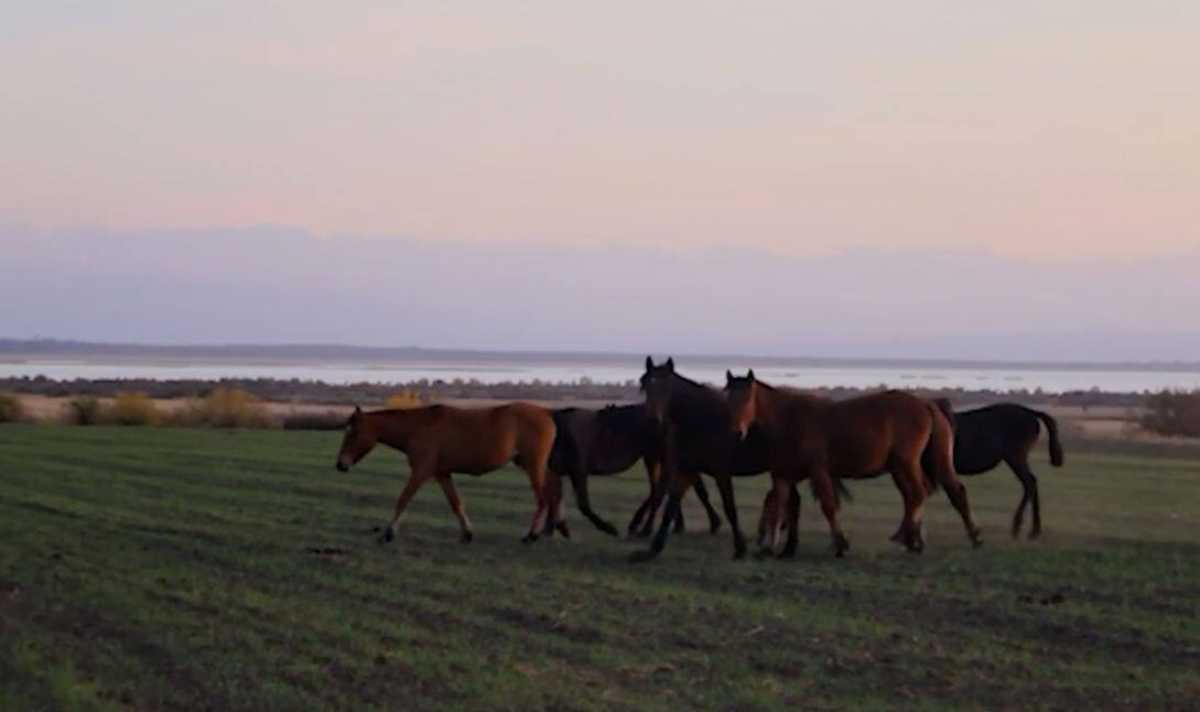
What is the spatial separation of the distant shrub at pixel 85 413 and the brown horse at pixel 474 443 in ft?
124

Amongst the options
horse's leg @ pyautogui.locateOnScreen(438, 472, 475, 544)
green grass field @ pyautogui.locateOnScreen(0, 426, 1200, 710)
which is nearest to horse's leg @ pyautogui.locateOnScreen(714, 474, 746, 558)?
green grass field @ pyautogui.locateOnScreen(0, 426, 1200, 710)

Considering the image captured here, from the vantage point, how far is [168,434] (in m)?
47.5

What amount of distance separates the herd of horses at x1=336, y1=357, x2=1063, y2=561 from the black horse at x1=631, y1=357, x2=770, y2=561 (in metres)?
0.01

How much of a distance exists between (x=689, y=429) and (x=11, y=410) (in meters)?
43.5

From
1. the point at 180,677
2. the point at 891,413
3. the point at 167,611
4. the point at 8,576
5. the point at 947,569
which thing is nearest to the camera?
the point at 180,677

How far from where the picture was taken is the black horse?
1780 cm

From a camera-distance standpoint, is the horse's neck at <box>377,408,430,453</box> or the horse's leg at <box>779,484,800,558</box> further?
the horse's neck at <box>377,408,430,453</box>

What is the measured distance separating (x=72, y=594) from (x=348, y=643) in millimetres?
3279

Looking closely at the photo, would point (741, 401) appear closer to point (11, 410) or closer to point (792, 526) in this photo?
point (792, 526)

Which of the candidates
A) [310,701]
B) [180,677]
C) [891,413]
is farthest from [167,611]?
[891,413]

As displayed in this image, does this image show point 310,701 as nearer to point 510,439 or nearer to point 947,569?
point 947,569

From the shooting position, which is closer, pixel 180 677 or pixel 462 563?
pixel 180 677

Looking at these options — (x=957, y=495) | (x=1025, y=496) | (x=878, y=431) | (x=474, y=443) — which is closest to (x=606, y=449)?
(x=474, y=443)

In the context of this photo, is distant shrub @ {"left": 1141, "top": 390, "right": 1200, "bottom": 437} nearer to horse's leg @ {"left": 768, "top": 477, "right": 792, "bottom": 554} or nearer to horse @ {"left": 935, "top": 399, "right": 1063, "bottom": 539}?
horse @ {"left": 935, "top": 399, "right": 1063, "bottom": 539}
